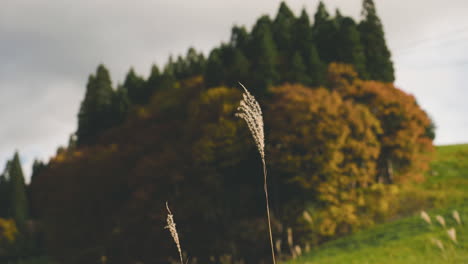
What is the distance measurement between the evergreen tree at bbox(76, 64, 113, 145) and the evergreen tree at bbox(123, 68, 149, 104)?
2.88 metres

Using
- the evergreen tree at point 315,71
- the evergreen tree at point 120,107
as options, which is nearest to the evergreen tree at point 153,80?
the evergreen tree at point 120,107

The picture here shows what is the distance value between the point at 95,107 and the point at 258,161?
38.3m

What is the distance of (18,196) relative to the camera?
2313 inches

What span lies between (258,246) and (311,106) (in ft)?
27.4

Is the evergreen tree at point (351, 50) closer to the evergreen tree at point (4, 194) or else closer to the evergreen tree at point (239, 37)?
the evergreen tree at point (239, 37)

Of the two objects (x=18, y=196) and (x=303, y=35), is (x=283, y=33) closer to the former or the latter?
(x=303, y=35)

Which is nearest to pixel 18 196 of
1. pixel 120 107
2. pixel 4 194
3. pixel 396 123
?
pixel 4 194

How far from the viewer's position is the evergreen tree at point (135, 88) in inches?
2141

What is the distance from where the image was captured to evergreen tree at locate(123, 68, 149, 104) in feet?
178

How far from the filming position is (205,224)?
25141 mm

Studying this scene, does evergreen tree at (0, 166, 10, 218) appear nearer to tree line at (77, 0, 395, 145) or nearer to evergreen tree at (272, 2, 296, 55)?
tree line at (77, 0, 395, 145)

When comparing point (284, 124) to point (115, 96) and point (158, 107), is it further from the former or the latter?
point (115, 96)

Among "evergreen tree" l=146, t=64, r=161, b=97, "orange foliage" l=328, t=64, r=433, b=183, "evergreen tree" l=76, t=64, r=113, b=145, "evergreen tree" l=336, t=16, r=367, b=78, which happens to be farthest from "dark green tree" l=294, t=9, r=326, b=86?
"evergreen tree" l=76, t=64, r=113, b=145

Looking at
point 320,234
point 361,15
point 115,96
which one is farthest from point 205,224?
point 115,96
